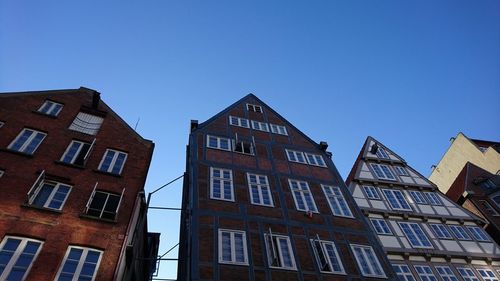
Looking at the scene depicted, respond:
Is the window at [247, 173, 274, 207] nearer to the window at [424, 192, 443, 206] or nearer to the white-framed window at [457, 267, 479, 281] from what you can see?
the white-framed window at [457, 267, 479, 281]

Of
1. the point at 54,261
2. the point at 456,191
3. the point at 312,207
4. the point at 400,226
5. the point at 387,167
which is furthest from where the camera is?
the point at 456,191

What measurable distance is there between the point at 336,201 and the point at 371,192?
5.28 meters

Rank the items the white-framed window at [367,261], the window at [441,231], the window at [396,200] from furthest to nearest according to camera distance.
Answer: the window at [396,200] → the window at [441,231] → the white-framed window at [367,261]

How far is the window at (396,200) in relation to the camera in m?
24.0

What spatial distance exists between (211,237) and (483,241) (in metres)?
18.7

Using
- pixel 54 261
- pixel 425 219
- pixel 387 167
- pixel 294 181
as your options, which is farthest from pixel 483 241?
pixel 54 261

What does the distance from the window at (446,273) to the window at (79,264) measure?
18258 millimetres

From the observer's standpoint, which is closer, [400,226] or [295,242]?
[295,242]

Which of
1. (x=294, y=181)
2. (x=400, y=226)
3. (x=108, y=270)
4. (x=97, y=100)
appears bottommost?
(x=108, y=270)

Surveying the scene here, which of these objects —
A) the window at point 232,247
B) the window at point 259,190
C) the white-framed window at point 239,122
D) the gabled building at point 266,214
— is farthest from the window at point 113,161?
the white-framed window at point 239,122

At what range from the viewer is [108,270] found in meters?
14.0

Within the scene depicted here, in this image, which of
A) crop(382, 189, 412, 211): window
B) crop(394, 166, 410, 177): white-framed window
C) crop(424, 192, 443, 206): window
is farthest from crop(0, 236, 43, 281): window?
crop(424, 192, 443, 206): window

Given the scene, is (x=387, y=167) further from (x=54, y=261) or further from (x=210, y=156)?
(x=54, y=261)

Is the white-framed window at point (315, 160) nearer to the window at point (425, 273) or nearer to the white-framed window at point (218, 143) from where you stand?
the white-framed window at point (218, 143)
